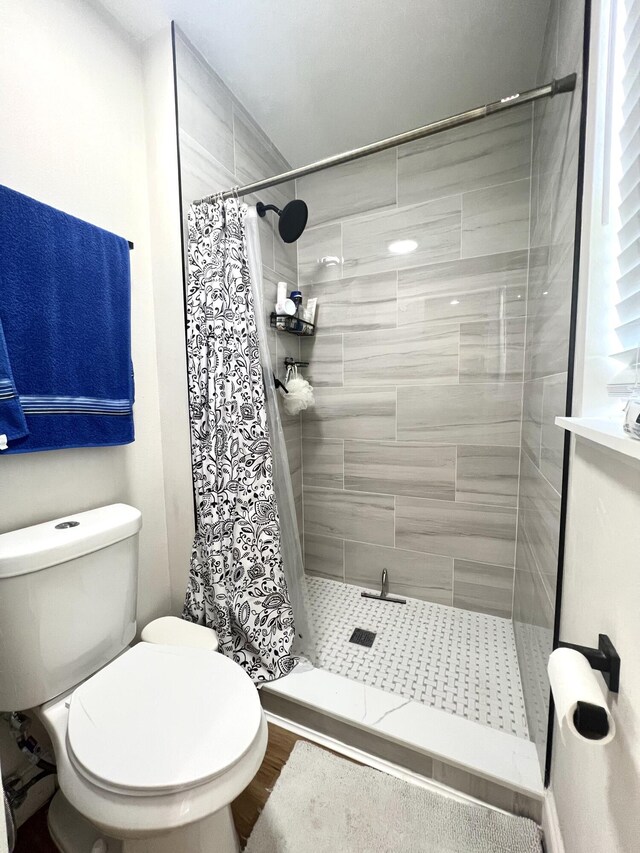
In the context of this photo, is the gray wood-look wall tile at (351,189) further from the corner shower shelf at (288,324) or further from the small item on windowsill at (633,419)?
the small item on windowsill at (633,419)

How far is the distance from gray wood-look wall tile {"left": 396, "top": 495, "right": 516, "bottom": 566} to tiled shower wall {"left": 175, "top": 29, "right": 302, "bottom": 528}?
0.70 meters

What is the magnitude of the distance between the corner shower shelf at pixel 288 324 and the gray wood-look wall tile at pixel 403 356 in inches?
9.8

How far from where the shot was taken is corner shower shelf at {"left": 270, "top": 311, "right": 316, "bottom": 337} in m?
1.67

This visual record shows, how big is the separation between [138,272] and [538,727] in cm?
202

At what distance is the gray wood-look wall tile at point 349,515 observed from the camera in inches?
73.1

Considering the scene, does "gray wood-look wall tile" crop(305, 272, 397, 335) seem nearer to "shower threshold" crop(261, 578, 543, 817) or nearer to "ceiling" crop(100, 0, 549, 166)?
"ceiling" crop(100, 0, 549, 166)

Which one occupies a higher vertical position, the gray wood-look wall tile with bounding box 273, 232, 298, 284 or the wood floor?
the gray wood-look wall tile with bounding box 273, 232, 298, 284

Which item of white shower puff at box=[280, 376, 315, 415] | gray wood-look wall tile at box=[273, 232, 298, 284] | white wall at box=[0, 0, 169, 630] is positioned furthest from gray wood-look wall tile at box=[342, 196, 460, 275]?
white wall at box=[0, 0, 169, 630]

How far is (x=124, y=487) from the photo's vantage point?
1.22m

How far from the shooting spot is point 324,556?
6.66 feet

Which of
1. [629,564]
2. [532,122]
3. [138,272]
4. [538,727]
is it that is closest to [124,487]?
[138,272]

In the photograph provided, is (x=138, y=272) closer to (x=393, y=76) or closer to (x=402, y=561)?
(x=393, y=76)

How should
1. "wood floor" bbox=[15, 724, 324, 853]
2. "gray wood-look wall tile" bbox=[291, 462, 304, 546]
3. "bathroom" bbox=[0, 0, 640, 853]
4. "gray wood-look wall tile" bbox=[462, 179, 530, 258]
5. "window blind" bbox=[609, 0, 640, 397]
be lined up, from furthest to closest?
"gray wood-look wall tile" bbox=[291, 462, 304, 546], "gray wood-look wall tile" bbox=[462, 179, 530, 258], "wood floor" bbox=[15, 724, 324, 853], "bathroom" bbox=[0, 0, 640, 853], "window blind" bbox=[609, 0, 640, 397]

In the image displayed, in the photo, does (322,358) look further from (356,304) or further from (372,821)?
(372,821)
